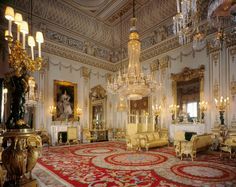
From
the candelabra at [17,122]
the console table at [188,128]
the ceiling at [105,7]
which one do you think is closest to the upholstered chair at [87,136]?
the console table at [188,128]

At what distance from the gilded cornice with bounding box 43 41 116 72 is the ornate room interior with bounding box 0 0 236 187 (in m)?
0.06

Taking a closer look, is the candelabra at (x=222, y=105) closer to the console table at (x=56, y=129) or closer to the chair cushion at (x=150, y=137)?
the chair cushion at (x=150, y=137)

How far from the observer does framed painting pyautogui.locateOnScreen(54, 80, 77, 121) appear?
1021 centimetres

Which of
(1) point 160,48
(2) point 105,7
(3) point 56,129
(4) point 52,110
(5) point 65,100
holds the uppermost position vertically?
(2) point 105,7

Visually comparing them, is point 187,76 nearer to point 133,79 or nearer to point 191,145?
point 133,79

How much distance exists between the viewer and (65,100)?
34.6 ft

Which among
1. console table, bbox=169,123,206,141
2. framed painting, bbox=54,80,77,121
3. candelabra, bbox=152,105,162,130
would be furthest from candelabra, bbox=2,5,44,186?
candelabra, bbox=152,105,162,130

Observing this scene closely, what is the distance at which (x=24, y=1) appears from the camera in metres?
8.98

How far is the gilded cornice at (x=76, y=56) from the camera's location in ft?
33.2

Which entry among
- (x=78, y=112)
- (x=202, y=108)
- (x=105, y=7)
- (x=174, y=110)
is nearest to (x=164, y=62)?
(x=174, y=110)

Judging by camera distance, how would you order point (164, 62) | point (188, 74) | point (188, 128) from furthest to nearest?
point (164, 62) < point (188, 74) < point (188, 128)

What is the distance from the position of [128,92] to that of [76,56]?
5.93 meters

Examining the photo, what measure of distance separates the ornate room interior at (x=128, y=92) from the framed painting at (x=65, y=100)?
0.18 feet

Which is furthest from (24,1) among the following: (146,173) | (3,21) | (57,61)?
(146,173)
